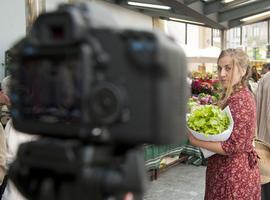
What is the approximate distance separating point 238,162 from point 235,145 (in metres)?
0.14

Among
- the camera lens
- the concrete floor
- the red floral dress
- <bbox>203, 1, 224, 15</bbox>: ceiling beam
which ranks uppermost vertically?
<bbox>203, 1, 224, 15</bbox>: ceiling beam

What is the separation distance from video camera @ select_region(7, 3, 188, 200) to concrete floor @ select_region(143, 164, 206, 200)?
352 centimetres

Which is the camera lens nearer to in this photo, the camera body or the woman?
the camera body

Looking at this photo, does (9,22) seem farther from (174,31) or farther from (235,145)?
(174,31)

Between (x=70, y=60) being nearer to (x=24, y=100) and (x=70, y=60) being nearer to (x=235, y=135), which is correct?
(x=24, y=100)

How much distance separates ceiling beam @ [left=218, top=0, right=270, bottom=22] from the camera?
9211 millimetres

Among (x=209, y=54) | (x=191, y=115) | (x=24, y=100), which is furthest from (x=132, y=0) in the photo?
(x=24, y=100)

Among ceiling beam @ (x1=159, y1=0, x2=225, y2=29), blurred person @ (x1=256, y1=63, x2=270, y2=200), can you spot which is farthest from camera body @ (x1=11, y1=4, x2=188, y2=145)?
ceiling beam @ (x1=159, y1=0, x2=225, y2=29)

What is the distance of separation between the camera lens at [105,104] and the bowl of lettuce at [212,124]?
1.40 m

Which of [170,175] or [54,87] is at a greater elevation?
[54,87]

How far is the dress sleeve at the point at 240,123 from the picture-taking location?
6.69 feet

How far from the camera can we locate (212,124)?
2072mm

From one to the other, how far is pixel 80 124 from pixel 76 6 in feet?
0.67

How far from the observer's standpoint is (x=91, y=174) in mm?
704
